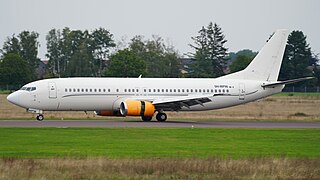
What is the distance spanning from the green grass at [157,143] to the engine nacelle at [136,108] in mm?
9126

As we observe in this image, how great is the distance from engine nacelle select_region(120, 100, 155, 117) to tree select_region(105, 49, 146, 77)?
183ft

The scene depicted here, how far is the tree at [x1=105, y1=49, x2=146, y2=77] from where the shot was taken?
109 metres

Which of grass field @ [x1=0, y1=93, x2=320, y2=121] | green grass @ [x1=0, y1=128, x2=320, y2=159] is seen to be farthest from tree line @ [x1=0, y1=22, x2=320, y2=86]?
green grass @ [x1=0, y1=128, x2=320, y2=159]

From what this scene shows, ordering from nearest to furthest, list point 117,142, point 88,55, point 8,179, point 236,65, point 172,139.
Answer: point 8,179 → point 117,142 → point 172,139 → point 236,65 → point 88,55

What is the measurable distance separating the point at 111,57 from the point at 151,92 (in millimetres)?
78378

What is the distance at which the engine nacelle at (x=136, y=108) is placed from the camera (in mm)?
51906

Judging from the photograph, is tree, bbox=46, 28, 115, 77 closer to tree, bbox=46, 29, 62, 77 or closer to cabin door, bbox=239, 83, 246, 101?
tree, bbox=46, 29, 62, 77

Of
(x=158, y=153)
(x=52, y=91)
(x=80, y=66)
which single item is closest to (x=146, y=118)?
(x=52, y=91)

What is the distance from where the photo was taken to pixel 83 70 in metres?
143

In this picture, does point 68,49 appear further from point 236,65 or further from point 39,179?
point 39,179

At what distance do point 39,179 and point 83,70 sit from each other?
121910 millimetres

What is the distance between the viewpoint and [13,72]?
401 ft

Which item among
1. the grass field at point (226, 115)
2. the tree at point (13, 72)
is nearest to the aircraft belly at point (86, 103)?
the grass field at point (226, 115)

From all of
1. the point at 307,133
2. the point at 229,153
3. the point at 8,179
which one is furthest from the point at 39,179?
the point at 307,133
